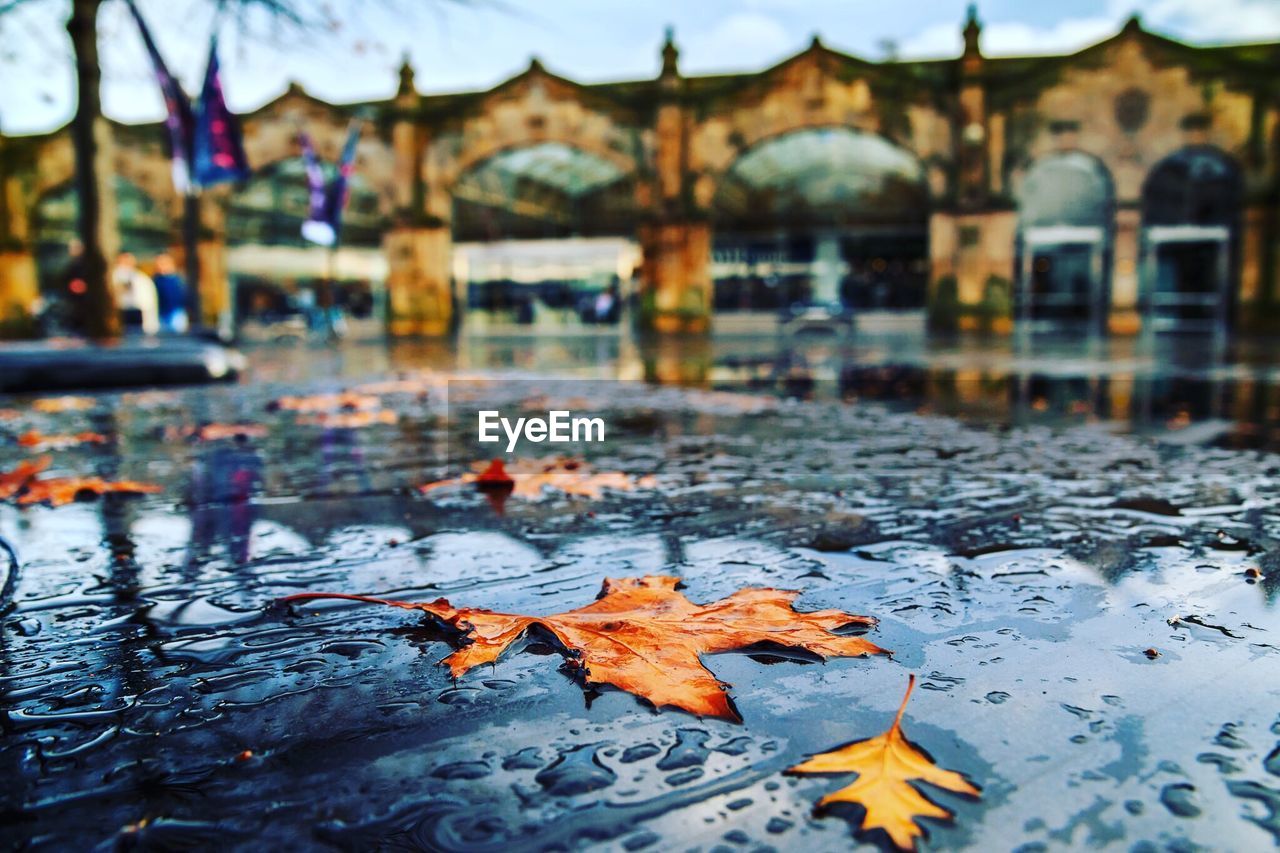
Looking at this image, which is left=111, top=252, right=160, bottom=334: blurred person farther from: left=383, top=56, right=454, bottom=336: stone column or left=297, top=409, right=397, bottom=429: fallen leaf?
left=297, top=409, right=397, bottom=429: fallen leaf

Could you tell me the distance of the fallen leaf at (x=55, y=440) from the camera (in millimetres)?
5488

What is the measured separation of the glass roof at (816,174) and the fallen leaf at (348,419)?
20153 millimetres

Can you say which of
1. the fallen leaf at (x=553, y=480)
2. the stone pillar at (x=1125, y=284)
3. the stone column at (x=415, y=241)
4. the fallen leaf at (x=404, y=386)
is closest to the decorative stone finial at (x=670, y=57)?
the stone column at (x=415, y=241)

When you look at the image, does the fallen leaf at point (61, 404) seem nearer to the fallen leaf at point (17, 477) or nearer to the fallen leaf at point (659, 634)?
the fallen leaf at point (17, 477)

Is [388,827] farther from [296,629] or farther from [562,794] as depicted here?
[296,629]

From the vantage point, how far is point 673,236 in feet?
84.3

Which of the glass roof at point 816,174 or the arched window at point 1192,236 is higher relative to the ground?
the glass roof at point 816,174

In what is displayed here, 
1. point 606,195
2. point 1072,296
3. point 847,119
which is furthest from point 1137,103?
point 606,195

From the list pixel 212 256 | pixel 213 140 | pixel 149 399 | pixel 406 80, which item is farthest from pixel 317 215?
pixel 149 399

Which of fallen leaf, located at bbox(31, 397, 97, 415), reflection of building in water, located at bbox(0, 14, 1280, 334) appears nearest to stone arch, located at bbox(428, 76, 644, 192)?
reflection of building in water, located at bbox(0, 14, 1280, 334)

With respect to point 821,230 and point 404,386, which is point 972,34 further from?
point 404,386

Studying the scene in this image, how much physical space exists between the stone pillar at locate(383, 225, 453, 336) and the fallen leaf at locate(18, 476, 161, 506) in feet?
77.9

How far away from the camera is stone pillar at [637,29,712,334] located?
2545 cm

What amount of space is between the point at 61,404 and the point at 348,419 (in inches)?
110
